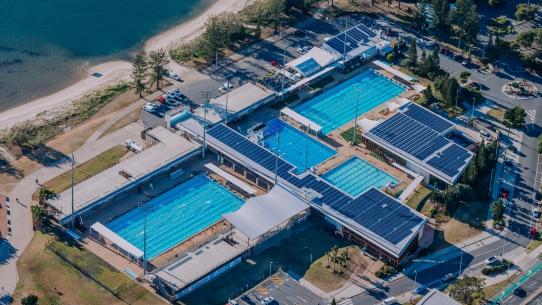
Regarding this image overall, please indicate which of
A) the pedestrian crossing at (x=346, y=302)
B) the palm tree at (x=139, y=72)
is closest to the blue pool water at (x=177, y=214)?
the pedestrian crossing at (x=346, y=302)

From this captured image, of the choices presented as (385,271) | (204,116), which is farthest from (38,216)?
(385,271)

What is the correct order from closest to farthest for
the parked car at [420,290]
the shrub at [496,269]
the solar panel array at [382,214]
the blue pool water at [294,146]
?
the parked car at [420,290]
the shrub at [496,269]
the solar panel array at [382,214]
the blue pool water at [294,146]

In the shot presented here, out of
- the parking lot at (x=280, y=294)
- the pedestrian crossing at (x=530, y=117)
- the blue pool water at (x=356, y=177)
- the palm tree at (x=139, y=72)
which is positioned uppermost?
the palm tree at (x=139, y=72)

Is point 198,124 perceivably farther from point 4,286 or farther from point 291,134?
point 4,286

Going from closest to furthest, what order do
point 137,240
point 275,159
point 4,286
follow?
point 4,286, point 137,240, point 275,159

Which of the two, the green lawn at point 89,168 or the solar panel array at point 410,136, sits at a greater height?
the solar panel array at point 410,136

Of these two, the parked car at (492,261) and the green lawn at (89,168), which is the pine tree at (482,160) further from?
the green lawn at (89,168)

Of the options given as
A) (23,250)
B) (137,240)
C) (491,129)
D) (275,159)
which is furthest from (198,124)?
(491,129)
